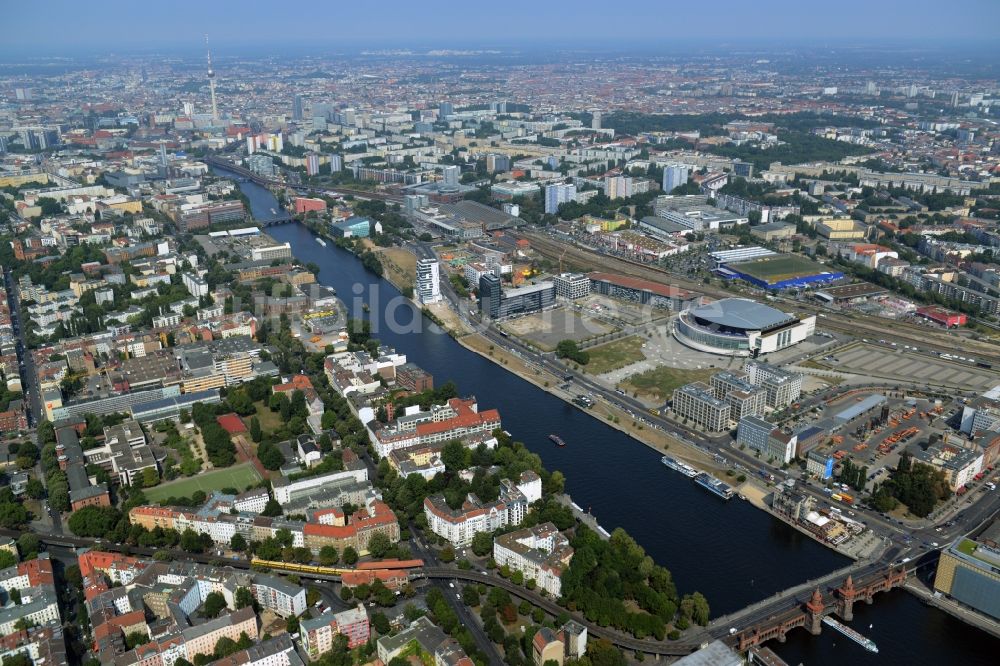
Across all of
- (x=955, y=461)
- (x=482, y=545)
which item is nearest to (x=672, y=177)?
(x=955, y=461)

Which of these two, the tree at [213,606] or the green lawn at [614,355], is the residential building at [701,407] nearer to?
the green lawn at [614,355]

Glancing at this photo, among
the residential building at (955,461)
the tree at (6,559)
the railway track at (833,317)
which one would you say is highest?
the residential building at (955,461)

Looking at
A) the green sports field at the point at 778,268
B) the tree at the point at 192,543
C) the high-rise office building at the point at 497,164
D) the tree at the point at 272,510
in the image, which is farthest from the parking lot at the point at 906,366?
the high-rise office building at the point at 497,164

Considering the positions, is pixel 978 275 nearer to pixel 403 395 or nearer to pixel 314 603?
pixel 403 395

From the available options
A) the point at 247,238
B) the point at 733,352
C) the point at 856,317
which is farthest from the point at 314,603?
the point at 247,238

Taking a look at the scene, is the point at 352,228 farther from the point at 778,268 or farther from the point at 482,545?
the point at 482,545

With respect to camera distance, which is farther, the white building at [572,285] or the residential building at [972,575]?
the white building at [572,285]
